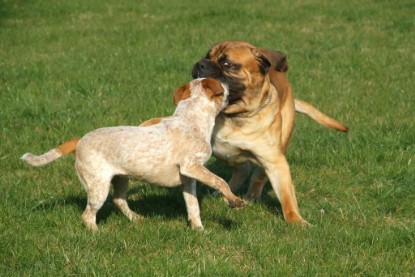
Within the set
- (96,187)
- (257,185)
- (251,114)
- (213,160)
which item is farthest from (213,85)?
(213,160)

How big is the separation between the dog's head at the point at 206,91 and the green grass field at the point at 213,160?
3.57 feet

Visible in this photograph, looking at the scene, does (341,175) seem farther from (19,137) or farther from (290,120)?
(19,137)

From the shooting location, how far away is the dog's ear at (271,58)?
7.60m

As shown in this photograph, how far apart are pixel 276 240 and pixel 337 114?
4840mm

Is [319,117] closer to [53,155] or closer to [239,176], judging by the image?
[239,176]

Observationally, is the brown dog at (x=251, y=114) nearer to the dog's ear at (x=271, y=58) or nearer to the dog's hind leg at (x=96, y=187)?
the dog's ear at (x=271, y=58)

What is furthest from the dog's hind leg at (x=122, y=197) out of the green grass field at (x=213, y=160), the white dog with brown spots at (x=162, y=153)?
the white dog with brown spots at (x=162, y=153)

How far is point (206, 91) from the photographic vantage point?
6.77 m

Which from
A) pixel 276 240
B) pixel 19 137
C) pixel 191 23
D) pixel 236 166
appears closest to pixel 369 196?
pixel 236 166

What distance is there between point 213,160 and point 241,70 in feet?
7.50

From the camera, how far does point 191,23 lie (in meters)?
17.5

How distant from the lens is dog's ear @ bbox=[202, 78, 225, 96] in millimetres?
6738

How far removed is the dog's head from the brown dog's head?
0.55 m

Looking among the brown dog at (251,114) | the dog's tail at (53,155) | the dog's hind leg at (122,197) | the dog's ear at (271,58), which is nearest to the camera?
the dog's tail at (53,155)
